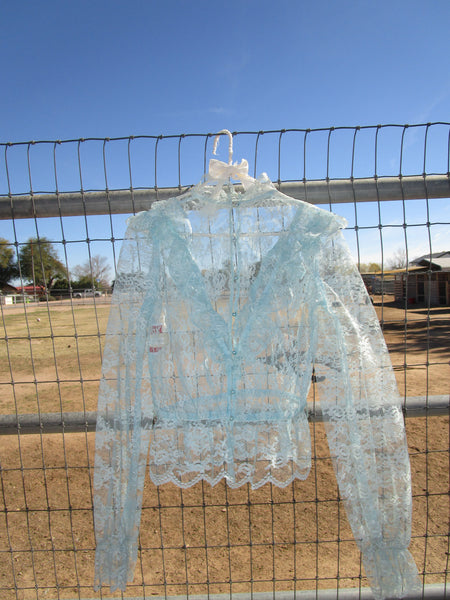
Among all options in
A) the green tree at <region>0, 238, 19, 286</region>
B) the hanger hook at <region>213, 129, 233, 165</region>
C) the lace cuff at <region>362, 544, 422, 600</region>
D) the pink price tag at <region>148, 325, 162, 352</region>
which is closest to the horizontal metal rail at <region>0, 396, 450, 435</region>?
the pink price tag at <region>148, 325, 162, 352</region>

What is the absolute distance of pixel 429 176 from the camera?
187 centimetres

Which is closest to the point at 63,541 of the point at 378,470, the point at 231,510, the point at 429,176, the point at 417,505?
the point at 231,510

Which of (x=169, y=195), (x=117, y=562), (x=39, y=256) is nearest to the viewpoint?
(x=117, y=562)

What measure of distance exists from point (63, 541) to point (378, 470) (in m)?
2.42

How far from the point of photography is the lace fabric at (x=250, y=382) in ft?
5.13

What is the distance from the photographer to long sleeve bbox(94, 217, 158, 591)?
5.08 feet

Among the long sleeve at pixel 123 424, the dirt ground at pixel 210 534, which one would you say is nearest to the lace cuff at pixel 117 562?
the long sleeve at pixel 123 424

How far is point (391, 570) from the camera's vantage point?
5.10 ft

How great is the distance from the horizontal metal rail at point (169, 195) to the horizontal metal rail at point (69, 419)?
96 cm

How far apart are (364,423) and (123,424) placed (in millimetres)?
1008

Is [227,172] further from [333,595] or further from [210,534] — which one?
[210,534]

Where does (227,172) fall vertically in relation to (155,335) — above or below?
above

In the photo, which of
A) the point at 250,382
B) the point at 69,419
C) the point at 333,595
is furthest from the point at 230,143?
the point at 333,595

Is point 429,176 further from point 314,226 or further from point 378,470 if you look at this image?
point 378,470
